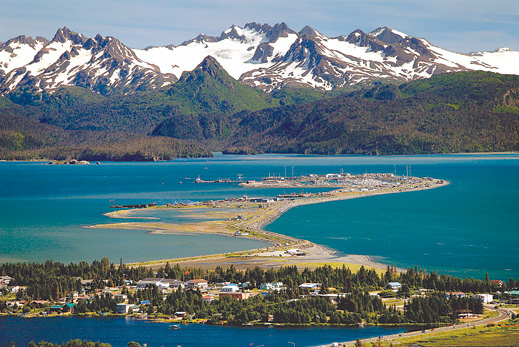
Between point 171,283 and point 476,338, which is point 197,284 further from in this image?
point 476,338

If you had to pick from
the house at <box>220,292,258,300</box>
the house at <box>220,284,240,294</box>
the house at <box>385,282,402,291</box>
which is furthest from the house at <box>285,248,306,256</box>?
the house at <box>220,292,258,300</box>

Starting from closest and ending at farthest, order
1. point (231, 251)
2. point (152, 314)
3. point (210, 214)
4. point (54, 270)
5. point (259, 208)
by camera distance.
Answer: point (152, 314) → point (54, 270) → point (231, 251) → point (210, 214) → point (259, 208)

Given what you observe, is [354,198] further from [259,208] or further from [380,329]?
[380,329]

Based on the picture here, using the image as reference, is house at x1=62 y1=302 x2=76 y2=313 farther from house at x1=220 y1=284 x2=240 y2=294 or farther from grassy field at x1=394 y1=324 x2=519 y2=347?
grassy field at x1=394 y1=324 x2=519 y2=347

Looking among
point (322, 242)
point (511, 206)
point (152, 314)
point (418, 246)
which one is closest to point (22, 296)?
point (152, 314)

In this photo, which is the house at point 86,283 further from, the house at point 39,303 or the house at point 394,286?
the house at point 394,286
